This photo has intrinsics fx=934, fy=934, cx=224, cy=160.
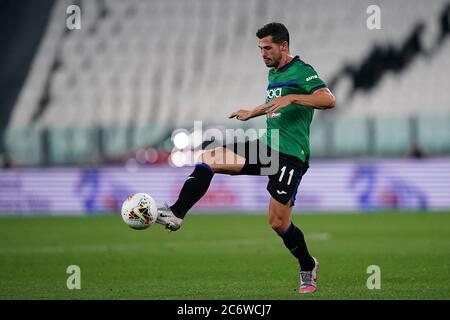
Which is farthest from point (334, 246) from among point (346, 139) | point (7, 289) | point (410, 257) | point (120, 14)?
point (120, 14)

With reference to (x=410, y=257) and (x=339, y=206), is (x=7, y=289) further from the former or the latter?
(x=339, y=206)

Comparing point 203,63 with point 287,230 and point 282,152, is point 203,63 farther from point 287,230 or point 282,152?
point 287,230

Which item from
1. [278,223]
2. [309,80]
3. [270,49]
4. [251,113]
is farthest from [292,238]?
[270,49]

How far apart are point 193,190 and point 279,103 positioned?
3.77ft

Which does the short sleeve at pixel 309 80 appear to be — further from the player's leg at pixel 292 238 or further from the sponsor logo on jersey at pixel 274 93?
the player's leg at pixel 292 238

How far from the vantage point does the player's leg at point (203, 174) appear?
8625mm

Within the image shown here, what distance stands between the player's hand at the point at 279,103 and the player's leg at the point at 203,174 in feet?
2.12

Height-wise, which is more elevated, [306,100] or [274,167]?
[306,100]

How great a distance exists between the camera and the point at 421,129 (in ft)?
84.3

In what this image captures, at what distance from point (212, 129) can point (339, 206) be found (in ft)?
19.1

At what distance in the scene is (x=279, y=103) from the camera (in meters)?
8.50

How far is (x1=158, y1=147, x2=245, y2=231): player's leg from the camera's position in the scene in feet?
28.3

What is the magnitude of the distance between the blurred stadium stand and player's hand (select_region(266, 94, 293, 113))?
18.5m

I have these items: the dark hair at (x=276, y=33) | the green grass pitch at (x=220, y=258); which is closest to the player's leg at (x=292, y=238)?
the green grass pitch at (x=220, y=258)
